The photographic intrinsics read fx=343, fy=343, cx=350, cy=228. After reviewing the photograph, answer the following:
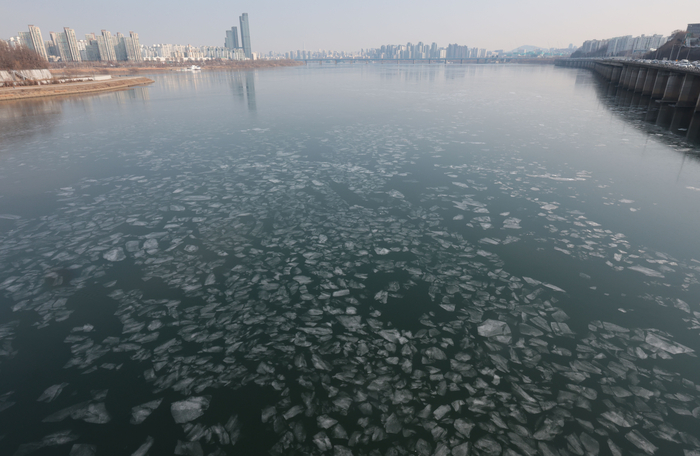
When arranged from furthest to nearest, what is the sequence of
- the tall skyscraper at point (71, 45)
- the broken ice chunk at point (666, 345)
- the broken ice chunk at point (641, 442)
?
the tall skyscraper at point (71, 45)
the broken ice chunk at point (666, 345)
the broken ice chunk at point (641, 442)

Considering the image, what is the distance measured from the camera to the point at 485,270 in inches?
260

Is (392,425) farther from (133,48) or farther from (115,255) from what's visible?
(133,48)

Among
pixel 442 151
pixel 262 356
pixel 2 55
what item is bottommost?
pixel 262 356

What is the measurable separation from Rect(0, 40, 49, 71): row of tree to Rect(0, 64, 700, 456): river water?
51929mm

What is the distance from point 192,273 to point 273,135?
12.8m

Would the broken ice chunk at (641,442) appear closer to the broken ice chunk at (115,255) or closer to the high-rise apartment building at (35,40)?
the broken ice chunk at (115,255)

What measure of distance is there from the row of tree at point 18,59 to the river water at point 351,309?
51.9 m

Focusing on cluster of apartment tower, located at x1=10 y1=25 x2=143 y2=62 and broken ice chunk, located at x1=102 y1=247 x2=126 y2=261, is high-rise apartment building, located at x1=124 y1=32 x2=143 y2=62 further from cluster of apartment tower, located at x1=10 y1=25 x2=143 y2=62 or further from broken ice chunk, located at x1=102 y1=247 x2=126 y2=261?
broken ice chunk, located at x1=102 y1=247 x2=126 y2=261

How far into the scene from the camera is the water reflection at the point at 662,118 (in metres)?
17.6

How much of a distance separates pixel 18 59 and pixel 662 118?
7528cm

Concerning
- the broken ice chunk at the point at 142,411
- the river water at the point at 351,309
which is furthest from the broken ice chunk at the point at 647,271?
the broken ice chunk at the point at 142,411

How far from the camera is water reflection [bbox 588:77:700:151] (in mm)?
17578

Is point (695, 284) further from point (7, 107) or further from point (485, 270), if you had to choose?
point (7, 107)

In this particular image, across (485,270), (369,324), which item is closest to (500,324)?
(485,270)
